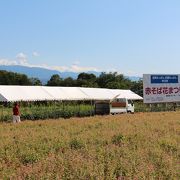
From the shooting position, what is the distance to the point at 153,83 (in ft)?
159

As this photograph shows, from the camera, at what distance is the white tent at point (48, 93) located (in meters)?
35.9

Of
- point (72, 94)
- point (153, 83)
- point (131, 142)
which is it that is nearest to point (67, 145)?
point (131, 142)

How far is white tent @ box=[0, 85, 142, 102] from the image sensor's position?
3594cm

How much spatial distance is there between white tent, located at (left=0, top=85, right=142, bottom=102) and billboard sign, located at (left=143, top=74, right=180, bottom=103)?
3.74 meters

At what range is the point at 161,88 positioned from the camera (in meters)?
48.8

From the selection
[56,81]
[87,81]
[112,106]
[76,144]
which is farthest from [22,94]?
[56,81]

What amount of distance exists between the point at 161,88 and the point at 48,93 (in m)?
14.6

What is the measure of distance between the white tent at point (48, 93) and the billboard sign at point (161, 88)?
3742mm

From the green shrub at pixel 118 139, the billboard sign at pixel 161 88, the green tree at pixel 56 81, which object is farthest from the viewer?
the green tree at pixel 56 81

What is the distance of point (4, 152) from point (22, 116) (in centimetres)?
2628

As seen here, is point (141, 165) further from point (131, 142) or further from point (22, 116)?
point (22, 116)

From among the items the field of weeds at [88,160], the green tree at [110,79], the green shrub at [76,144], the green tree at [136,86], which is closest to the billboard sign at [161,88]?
the field of weeds at [88,160]

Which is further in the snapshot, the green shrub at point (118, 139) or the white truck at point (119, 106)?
the white truck at point (119, 106)

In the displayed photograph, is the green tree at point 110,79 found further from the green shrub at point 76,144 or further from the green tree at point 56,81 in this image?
the green shrub at point 76,144
